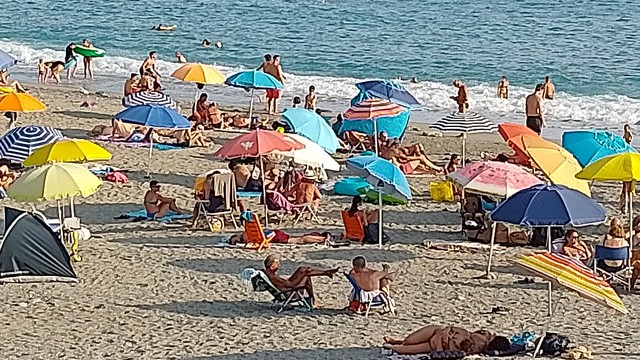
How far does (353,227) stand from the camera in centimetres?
1312

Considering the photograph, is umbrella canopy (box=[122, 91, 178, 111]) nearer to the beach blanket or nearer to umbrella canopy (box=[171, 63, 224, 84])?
the beach blanket

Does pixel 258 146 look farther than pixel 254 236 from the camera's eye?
Yes

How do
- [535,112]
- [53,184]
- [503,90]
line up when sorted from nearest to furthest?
[53,184]
[535,112]
[503,90]

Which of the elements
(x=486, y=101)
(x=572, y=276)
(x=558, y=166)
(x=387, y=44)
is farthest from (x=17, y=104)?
(x=387, y=44)

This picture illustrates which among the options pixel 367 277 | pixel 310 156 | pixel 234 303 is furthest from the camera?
pixel 310 156

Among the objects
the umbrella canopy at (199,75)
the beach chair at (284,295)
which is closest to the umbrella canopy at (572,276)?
the beach chair at (284,295)

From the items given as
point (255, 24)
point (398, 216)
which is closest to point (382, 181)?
point (398, 216)

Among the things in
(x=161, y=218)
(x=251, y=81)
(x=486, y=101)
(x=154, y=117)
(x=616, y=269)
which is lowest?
(x=616, y=269)

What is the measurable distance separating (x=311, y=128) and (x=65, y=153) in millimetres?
3454

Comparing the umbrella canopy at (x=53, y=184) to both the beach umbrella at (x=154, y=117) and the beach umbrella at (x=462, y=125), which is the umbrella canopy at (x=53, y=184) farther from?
the beach umbrella at (x=462, y=125)

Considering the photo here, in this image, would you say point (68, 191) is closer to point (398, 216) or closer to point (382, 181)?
point (382, 181)

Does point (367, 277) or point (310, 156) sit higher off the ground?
point (310, 156)

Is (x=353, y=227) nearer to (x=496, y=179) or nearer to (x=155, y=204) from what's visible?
(x=496, y=179)

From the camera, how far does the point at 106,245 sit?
42.0 ft
